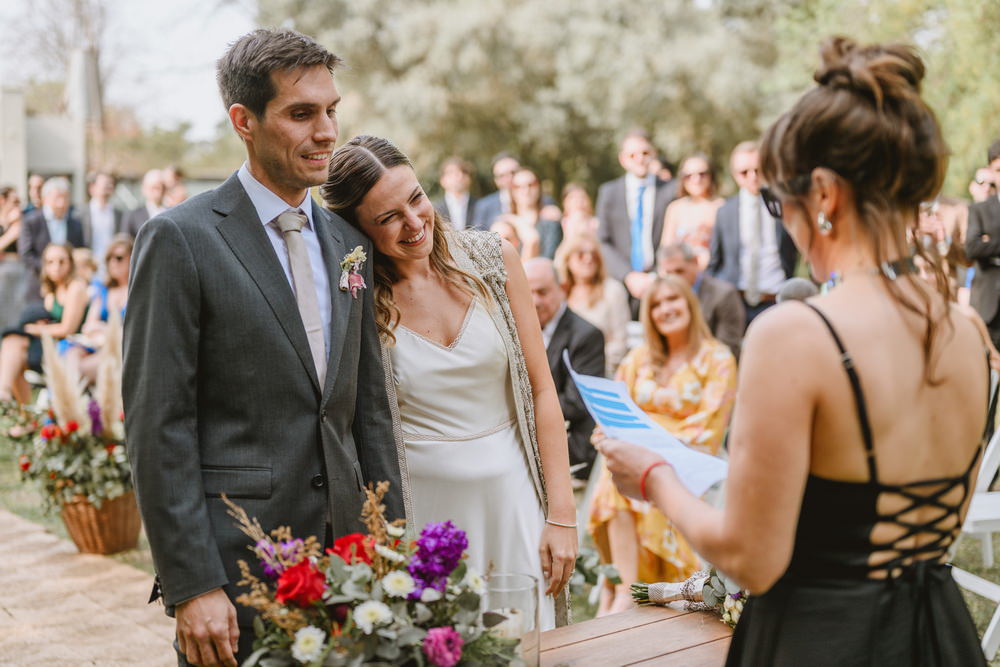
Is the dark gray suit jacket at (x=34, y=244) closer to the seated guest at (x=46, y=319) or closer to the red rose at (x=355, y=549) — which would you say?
the seated guest at (x=46, y=319)

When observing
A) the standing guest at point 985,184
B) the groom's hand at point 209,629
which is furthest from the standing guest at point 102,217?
the groom's hand at point 209,629

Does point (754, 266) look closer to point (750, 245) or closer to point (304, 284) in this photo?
point (750, 245)

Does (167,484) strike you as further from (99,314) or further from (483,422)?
(99,314)

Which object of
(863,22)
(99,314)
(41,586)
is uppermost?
(863,22)

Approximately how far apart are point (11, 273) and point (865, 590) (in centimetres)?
1113

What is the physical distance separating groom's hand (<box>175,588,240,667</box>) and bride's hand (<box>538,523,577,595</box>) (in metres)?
0.92

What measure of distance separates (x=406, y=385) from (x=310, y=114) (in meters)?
0.78

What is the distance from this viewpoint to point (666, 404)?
17.1 ft

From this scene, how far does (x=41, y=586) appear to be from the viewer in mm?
5523

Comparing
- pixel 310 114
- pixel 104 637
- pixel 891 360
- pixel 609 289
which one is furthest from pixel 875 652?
pixel 609 289

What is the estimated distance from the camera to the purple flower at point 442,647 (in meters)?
1.62

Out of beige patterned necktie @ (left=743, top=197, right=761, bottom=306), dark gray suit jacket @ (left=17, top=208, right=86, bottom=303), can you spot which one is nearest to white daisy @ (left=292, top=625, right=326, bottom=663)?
beige patterned necktie @ (left=743, top=197, right=761, bottom=306)

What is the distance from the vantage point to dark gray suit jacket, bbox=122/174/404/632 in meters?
2.09

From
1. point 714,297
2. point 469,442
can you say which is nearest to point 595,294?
point 714,297
